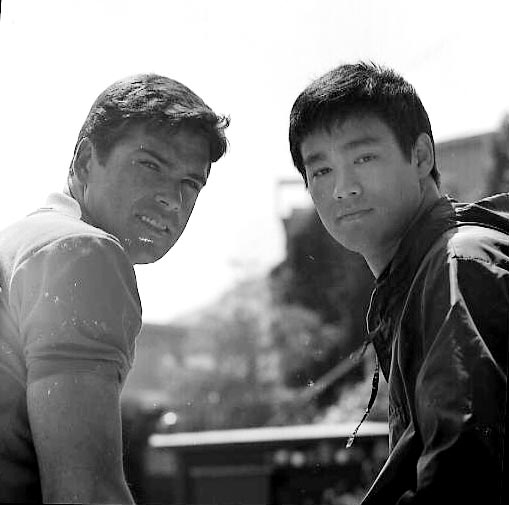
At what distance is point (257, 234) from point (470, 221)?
97 cm

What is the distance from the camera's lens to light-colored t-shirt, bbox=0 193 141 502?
727mm

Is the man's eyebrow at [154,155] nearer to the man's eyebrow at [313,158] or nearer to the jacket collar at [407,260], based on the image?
the man's eyebrow at [313,158]

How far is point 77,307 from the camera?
74cm

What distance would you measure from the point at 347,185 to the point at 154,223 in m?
0.21

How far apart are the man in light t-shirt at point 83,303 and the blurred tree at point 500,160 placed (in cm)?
57

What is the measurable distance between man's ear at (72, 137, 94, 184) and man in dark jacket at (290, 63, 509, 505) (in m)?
0.23

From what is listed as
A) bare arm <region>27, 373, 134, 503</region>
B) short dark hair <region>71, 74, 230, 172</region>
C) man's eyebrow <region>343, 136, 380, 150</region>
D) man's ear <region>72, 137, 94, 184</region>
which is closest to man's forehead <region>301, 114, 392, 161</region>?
man's eyebrow <region>343, 136, 380, 150</region>

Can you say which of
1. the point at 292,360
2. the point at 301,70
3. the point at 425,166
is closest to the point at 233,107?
the point at 301,70

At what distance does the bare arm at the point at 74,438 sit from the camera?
2.30ft

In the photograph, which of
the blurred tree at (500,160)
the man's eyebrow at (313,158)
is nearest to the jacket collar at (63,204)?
the man's eyebrow at (313,158)

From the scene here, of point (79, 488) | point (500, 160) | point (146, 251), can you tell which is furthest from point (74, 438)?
point (500, 160)

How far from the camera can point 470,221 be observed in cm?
85

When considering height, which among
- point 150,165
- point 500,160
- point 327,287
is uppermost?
point 150,165

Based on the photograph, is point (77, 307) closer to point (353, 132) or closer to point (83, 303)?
point (83, 303)
